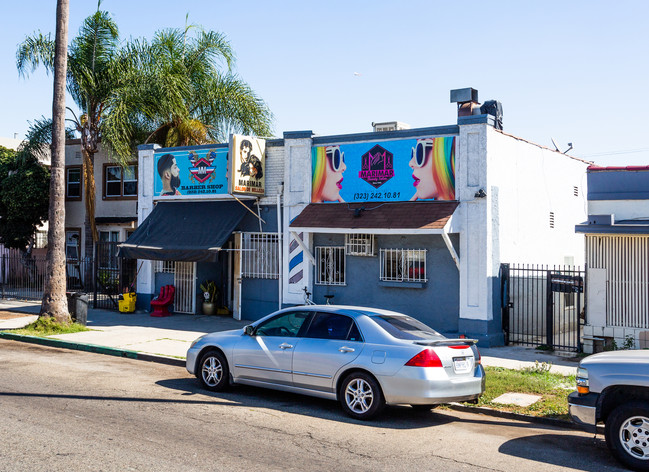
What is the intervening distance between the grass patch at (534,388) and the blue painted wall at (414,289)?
3.47m

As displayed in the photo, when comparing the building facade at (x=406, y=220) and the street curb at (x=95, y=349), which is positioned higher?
the building facade at (x=406, y=220)

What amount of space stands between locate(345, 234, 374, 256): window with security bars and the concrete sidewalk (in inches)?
145

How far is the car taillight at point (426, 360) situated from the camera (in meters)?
8.43

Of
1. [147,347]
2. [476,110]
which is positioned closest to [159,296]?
[147,347]

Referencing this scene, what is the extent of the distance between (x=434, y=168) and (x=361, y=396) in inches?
332

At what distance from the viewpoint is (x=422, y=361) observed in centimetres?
844

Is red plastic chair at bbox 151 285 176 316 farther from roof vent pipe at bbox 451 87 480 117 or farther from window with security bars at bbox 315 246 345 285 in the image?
roof vent pipe at bbox 451 87 480 117

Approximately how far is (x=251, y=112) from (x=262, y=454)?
20.5 metres

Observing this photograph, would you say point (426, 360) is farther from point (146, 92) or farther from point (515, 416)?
point (146, 92)

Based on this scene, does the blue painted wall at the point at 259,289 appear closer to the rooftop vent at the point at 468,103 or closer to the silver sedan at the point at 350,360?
the rooftop vent at the point at 468,103

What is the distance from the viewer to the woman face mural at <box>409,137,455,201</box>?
15.9 m

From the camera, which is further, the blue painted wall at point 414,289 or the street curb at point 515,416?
the blue painted wall at point 414,289

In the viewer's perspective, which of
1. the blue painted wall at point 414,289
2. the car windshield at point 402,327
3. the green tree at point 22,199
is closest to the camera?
the car windshield at point 402,327

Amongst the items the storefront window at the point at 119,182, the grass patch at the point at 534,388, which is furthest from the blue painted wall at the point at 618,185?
the storefront window at the point at 119,182
